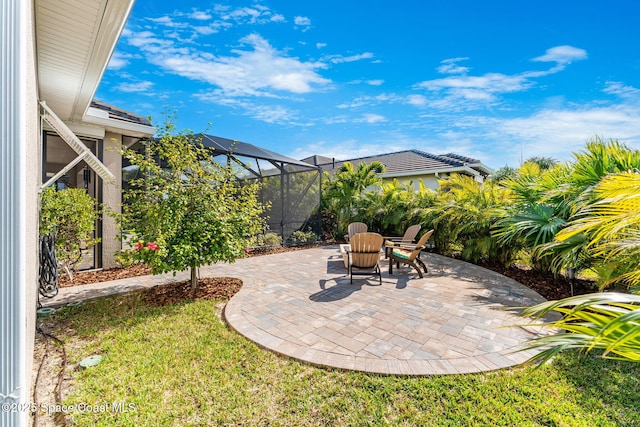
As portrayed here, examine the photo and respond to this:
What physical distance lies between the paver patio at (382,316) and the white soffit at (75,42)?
3751 mm

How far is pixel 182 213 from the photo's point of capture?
4.85 metres

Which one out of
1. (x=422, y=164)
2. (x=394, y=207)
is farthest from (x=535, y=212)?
(x=422, y=164)

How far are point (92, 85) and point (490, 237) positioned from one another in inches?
370

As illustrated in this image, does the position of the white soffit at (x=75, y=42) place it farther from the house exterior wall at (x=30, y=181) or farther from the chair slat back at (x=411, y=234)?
the chair slat back at (x=411, y=234)

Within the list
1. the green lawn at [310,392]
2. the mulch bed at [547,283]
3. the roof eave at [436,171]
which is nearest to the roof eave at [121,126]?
the green lawn at [310,392]

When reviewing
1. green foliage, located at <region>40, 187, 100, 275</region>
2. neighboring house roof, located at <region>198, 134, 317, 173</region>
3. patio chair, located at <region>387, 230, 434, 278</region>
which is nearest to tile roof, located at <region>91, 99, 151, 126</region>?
neighboring house roof, located at <region>198, 134, 317, 173</region>

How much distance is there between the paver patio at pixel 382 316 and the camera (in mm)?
3090

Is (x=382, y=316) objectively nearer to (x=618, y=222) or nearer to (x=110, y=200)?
(x=618, y=222)

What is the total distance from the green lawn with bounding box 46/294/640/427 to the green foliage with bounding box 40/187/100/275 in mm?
3047

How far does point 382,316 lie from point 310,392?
195 cm

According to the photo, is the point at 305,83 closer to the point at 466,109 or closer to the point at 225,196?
the point at 225,196

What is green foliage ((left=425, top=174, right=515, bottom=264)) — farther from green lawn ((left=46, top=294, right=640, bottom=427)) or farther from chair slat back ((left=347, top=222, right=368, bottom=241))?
green lawn ((left=46, top=294, right=640, bottom=427))

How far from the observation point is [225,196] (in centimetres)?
562

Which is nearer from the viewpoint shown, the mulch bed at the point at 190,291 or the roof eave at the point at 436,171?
the mulch bed at the point at 190,291
